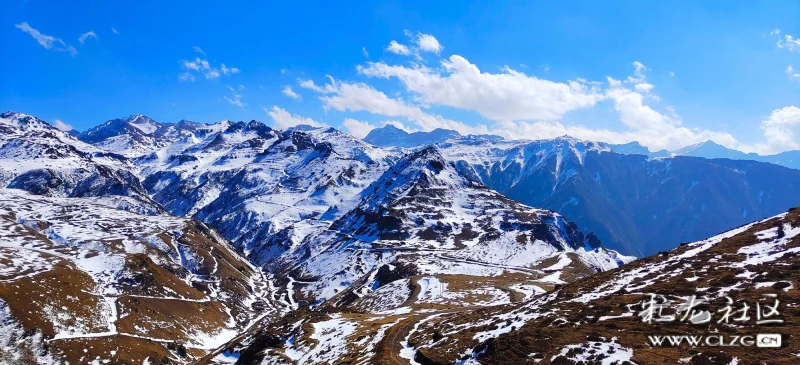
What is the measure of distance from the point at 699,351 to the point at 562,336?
1270 centimetres

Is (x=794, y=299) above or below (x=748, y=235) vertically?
below

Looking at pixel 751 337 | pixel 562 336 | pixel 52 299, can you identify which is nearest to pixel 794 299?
pixel 751 337

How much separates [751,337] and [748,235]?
42877 mm

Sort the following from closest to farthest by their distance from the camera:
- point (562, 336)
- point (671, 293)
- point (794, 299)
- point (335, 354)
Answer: point (794, 299) → point (562, 336) → point (671, 293) → point (335, 354)

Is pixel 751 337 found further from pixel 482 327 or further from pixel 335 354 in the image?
pixel 335 354

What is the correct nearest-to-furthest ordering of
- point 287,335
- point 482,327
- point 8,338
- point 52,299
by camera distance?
point 482,327
point 287,335
point 8,338
point 52,299

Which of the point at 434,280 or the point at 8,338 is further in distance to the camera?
the point at 434,280

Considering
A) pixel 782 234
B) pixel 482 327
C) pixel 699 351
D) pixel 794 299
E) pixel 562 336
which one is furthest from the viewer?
pixel 782 234

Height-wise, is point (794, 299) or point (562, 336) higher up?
point (794, 299)

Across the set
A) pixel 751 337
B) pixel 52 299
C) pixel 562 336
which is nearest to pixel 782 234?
pixel 751 337

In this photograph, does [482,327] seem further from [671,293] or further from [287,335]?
[287,335]

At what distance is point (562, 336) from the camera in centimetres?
4831

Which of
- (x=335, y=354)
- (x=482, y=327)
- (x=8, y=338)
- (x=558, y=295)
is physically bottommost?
(x=8, y=338)

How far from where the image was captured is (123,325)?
158 metres
